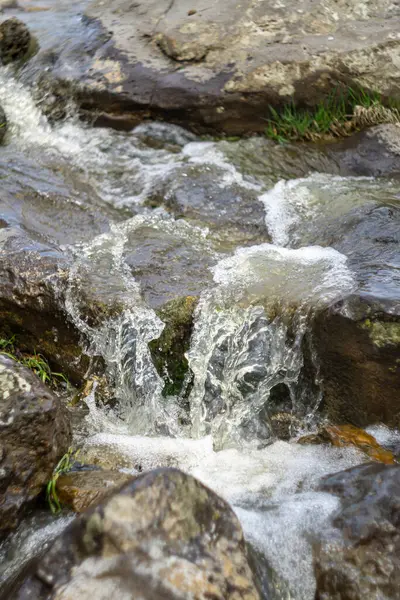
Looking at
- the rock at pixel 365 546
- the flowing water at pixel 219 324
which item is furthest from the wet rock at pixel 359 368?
the rock at pixel 365 546

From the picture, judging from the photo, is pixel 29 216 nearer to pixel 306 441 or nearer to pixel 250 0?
pixel 306 441

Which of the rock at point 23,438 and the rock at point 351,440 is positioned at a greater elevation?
the rock at point 23,438


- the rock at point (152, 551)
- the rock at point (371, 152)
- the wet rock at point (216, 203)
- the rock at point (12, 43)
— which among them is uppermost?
the rock at point (152, 551)

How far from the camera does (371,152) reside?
19.5ft

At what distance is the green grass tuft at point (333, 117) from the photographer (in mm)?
6156

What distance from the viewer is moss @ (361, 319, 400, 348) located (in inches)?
134

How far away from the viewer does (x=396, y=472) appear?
2.93 meters

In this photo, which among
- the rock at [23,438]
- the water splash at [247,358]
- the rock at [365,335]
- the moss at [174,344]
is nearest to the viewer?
Result: the rock at [23,438]

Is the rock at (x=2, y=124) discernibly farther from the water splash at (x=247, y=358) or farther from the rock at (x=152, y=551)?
the rock at (x=152, y=551)

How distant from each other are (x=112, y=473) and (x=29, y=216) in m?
2.47

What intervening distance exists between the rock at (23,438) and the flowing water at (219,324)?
6.1 inches

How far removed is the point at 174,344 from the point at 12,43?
532 cm

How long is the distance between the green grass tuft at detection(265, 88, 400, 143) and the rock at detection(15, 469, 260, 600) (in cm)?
449

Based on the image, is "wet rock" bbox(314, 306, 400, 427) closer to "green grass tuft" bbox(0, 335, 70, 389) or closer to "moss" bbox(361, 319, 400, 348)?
"moss" bbox(361, 319, 400, 348)
